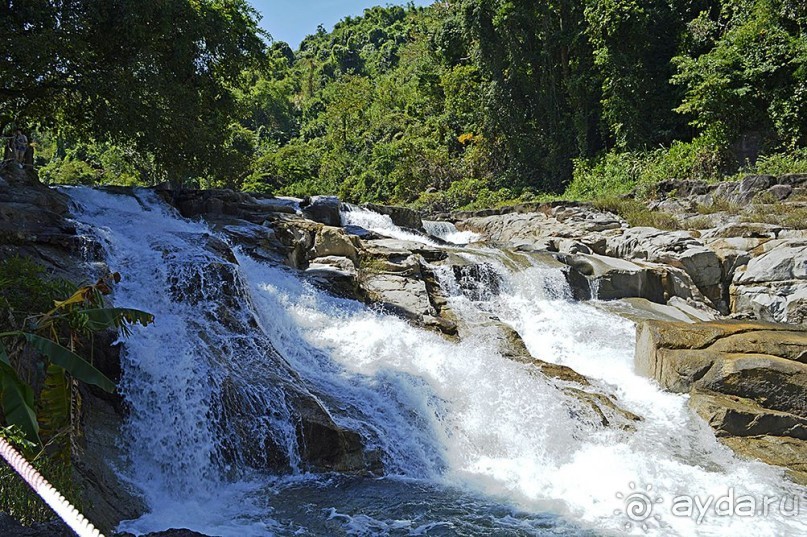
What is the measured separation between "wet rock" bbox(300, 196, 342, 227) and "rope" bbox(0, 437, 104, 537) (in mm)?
15110

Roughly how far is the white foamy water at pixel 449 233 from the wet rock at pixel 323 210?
17.5 ft

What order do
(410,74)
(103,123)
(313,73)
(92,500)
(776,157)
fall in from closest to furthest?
(92,500) → (103,123) → (776,157) → (410,74) → (313,73)

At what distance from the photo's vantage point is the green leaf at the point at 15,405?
373 cm

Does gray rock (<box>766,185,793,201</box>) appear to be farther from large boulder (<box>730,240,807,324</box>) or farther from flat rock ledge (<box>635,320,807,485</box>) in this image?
flat rock ledge (<box>635,320,807,485</box>)

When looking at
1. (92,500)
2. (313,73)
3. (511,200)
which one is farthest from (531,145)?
(313,73)

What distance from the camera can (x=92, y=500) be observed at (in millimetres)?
5371

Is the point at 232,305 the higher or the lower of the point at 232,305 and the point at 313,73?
the lower

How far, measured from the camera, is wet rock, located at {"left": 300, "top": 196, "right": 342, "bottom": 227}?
57.9 ft

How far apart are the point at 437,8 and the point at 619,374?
105ft

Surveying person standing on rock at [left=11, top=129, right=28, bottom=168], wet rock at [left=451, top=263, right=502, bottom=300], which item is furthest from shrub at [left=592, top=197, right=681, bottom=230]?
person standing on rock at [left=11, top=129, right=28, bottom=168]

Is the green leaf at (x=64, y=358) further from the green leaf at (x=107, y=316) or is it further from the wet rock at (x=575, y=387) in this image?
the wet rock at (x=575, y=387)

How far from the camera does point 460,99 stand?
34.0 m

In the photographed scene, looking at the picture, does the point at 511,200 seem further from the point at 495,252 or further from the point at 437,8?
the point at 437,8

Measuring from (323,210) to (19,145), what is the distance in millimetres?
7649
